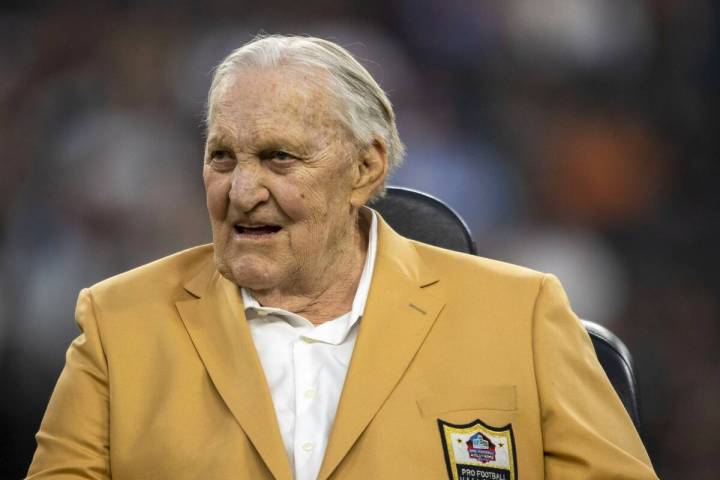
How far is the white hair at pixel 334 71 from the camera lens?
7.00 ft

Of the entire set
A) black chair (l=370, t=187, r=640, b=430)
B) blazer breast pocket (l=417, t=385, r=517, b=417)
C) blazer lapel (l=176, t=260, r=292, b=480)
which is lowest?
blazer breast pocket (l=417, t=385, r=517, b=417)

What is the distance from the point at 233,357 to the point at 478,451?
1.55ft

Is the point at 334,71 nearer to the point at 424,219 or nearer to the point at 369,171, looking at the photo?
the point at 369,171

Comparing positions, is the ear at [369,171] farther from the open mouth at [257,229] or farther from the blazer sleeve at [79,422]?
the blazer sleeve at [79,422]

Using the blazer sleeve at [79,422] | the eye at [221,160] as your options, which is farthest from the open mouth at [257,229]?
the blazer sleeve at [79,422]

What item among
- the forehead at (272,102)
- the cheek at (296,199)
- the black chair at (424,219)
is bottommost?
the black chair at (424,219)

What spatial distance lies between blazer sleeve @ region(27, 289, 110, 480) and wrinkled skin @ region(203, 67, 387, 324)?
0.97 ft

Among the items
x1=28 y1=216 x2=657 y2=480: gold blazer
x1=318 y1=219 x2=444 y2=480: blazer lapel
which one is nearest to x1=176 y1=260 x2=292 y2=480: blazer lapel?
x1=28 y1=216 x2=657 y2=480: gold blazer

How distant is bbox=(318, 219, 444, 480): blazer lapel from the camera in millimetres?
2012

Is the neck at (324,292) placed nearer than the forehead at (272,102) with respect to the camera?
No

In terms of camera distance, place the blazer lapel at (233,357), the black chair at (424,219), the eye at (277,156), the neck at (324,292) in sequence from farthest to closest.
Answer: the black chair at (424,219) < the neck at (324,292) < the eye at (277,156) < the blazer lapel at (233,357)

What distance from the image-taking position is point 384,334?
7.03 ft

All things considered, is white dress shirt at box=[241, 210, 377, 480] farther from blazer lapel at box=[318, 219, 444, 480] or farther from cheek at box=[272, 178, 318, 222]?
cheek at box=[272, 178, 318, 222]

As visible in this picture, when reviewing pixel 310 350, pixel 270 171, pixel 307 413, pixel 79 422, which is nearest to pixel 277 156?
pixel 270 171
